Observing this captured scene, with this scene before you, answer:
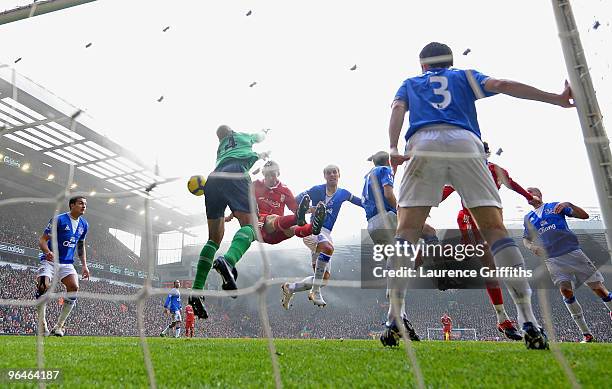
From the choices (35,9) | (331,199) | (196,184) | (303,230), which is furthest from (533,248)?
(35,9)

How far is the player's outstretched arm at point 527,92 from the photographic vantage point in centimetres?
210

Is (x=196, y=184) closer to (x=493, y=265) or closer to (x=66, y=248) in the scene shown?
(x=66, y=248)

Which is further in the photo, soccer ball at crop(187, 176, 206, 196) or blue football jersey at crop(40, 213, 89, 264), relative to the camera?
blue football jersey at crop(40, 213, 89, 264)

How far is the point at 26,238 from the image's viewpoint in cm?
2281

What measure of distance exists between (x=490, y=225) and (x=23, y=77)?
1962 centimetres

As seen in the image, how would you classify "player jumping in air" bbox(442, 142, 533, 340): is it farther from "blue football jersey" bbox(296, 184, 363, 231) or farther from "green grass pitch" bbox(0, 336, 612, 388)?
"blue football jersey" bbox(296, 184, 363, 231)

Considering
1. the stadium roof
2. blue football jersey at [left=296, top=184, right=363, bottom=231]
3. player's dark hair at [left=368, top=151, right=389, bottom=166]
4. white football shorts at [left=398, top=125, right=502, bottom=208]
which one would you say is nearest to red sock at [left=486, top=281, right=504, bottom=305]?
player's dark hair at [left=368, top=151, right=389, bottom=166]

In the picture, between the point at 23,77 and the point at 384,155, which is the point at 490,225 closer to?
the point at 384,155

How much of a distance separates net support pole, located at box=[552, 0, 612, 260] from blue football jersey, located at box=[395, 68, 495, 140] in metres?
0.43

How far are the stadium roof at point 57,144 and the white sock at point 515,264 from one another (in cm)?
1460

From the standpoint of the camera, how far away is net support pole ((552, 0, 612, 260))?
2.09 metres

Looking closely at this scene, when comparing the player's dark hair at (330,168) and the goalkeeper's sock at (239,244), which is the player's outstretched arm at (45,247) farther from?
the player's dark hair at (330,168)

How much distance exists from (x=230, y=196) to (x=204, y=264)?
56cm

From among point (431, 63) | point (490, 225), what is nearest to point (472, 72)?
point (431, 63)
